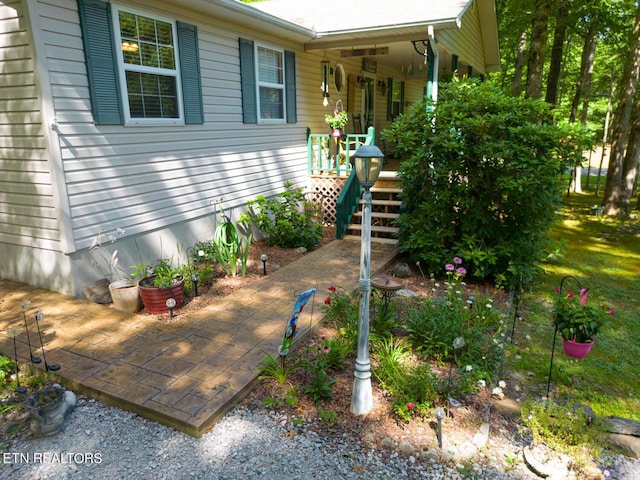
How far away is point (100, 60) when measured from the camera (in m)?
4.70

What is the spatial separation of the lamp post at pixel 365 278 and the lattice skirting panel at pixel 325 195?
19.2 ft

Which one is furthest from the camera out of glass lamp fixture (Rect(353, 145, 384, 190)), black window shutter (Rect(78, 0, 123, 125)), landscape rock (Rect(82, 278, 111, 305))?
landscape rock (Rect(82, 278, 111, 305))

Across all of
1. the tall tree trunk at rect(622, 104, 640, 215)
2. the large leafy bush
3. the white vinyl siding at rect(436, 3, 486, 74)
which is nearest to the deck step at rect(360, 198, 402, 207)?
the large leafy bush

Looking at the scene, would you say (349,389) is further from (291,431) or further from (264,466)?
(264,466)

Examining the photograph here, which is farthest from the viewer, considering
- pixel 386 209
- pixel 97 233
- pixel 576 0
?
pixel 576 0

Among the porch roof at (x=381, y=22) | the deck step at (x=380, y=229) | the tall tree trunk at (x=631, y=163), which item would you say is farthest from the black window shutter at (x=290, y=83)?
the tall tree trunk at (x=631, y=163)

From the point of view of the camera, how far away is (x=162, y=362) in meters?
3.69

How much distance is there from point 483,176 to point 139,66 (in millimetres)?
4638

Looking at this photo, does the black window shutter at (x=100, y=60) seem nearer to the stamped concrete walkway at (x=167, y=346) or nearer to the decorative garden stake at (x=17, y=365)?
the stamped concrete walkway at (x=167, y=346)

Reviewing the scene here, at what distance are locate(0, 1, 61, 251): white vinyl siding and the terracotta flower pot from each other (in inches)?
44.3

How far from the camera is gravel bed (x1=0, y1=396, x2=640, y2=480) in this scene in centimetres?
265

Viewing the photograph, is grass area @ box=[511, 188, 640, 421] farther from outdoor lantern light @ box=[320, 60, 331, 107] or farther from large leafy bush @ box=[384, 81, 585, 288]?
outdoor lantern light @ box=[320, 60, 331, 107]

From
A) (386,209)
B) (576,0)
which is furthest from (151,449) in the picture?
(576,0)

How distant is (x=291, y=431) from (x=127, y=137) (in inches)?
155
